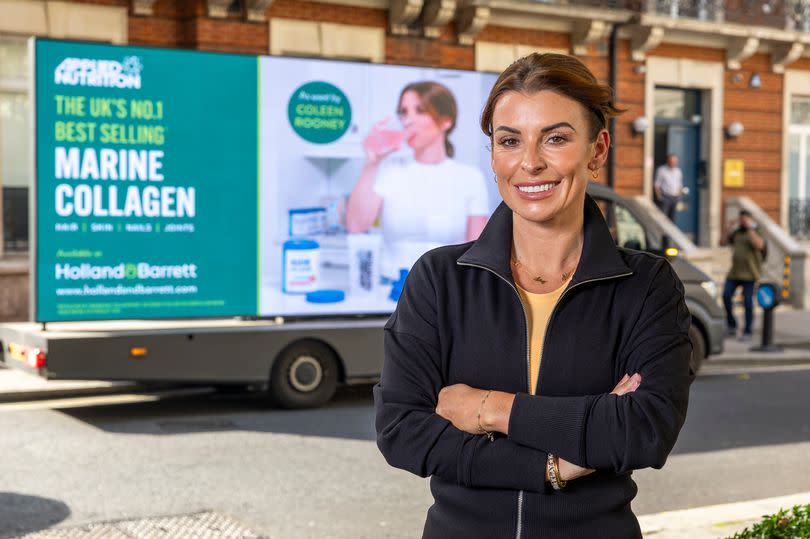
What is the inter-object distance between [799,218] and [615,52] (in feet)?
19.9

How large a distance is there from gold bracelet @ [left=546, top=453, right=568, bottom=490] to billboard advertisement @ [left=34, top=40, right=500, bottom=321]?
7.44 meters

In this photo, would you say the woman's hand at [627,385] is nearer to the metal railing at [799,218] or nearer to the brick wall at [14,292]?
the brick wall at [14,292]

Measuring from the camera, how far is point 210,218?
9.67 metres

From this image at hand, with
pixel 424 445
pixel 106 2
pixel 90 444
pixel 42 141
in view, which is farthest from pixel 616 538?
pixel 106 2

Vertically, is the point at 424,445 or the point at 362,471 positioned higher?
the point at 424,445

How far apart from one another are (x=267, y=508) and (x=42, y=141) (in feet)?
13.1

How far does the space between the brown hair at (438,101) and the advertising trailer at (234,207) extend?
0.04 feet

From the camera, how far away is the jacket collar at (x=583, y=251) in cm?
235

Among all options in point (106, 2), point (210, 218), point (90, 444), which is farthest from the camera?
point (106, 2)

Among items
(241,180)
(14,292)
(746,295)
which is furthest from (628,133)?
(241,180)

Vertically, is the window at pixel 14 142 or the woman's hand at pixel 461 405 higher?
the window at pixel 14 142

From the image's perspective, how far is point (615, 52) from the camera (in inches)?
861

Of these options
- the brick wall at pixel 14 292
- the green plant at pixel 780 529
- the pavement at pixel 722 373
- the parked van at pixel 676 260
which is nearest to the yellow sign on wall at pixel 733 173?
the pavement at pixel 722 373

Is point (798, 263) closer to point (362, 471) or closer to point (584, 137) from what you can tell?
point (362, 471)
